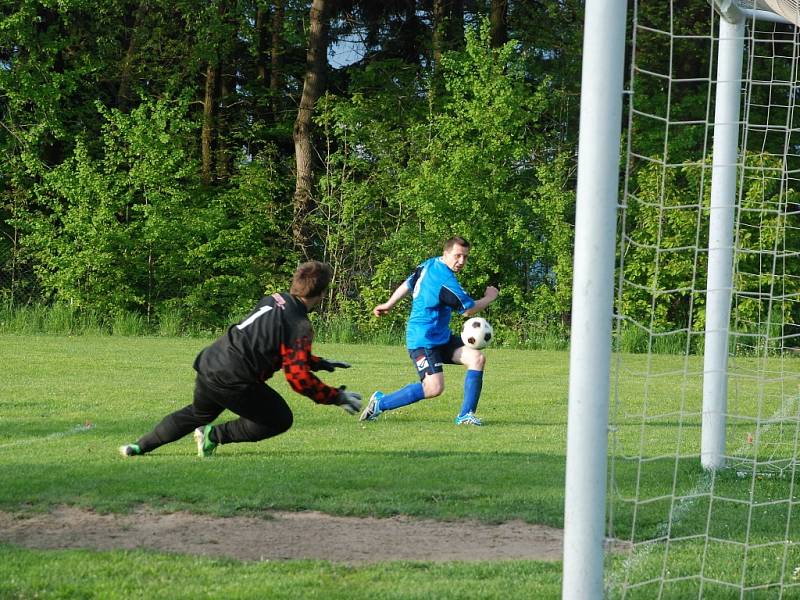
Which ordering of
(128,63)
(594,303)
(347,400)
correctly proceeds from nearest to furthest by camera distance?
(594,303) < (347,400) < (128,63)

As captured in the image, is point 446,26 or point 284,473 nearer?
point 284,473

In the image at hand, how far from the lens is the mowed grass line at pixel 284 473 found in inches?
193

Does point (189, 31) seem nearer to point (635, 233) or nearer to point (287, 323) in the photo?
point (635, 233)

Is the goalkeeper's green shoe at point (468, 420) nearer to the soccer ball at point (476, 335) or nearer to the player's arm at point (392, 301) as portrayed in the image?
the soccer ball at point (476, 335)

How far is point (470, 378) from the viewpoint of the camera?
1035cm

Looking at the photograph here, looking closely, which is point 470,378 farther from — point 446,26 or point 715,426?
point 446,26

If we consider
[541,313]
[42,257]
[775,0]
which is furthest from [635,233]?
[775,0]

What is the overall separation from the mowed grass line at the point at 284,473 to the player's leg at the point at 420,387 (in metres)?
0.22

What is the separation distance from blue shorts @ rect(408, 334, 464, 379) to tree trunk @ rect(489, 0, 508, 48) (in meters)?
19.3

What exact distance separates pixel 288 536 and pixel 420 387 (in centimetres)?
448

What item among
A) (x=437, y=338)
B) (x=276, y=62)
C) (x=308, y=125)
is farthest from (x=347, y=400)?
(x=276, y=62)

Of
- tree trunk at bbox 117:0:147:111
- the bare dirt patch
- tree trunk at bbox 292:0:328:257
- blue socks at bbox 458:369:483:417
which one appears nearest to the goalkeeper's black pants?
the bare dirt patch

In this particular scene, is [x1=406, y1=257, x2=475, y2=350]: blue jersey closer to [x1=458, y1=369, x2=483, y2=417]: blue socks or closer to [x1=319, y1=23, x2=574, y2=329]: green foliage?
[x1=458, y1=369, x2=483, y2=417]: blue socks

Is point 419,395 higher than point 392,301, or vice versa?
point 392,301
